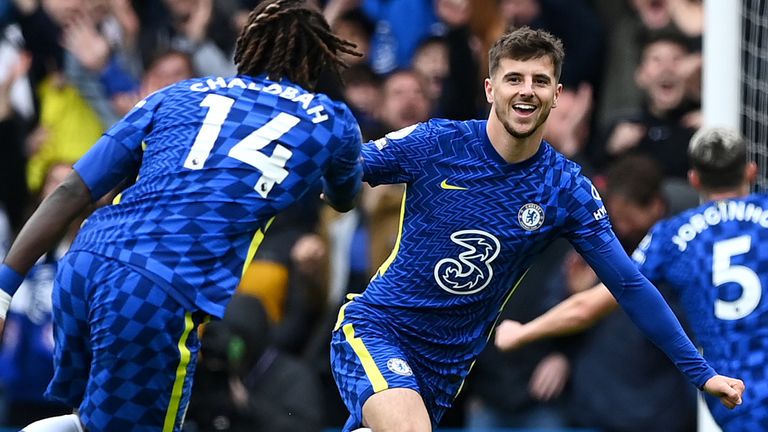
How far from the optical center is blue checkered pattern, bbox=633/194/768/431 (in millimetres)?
7156

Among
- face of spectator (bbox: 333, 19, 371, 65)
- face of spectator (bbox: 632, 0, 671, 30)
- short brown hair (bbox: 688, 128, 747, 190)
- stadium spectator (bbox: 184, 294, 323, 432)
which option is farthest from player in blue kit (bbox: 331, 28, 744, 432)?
face of spectator (bbox: 333, 19, 371, 65)

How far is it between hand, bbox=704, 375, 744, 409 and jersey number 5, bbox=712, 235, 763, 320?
96 cm

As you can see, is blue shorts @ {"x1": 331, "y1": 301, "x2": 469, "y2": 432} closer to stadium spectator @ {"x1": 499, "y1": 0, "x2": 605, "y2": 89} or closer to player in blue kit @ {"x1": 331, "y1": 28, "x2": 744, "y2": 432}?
player in blue kit @ {"x1": 331, "y1": 28, "x2": 744, "y2": 432}

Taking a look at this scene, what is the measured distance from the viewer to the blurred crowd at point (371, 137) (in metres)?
9.13

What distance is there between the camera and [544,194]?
6375 millimetres

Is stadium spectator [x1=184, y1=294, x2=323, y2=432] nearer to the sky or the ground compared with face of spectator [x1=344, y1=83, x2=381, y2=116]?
nearer to the ground

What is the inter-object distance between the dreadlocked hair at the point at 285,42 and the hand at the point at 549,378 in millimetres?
3944

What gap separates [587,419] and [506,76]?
11.4ft

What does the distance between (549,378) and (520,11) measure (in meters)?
2.73

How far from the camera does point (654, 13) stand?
10273 mm

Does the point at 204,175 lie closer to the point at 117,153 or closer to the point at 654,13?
the point at 117,153

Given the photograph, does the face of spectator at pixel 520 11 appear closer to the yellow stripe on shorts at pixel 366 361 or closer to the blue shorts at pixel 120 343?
the yellow stripe on shorts at pixel 366 361

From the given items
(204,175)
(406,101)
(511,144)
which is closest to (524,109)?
(511,144)

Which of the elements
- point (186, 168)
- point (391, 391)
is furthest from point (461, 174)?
point (186, 168)
